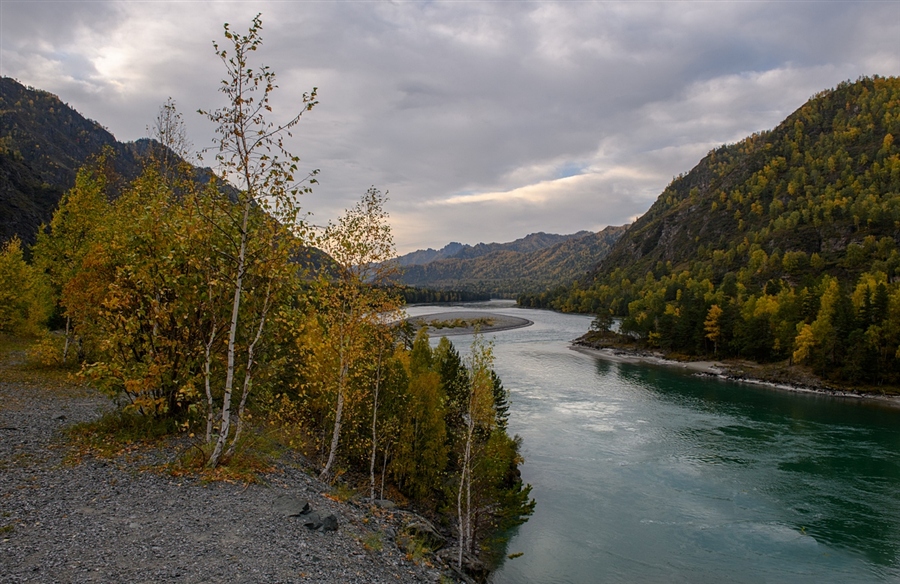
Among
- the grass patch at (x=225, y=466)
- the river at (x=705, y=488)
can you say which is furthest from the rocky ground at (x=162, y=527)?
the river at (x=705, y=488)

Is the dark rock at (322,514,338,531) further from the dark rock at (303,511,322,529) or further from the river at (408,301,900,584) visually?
the river at (408,301,900,584)

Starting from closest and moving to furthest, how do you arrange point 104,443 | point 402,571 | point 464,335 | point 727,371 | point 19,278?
point 402,571, point 104,443, point 19,278, point 727,371, point 464,335

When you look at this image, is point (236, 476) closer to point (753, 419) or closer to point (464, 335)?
point (753, 419)

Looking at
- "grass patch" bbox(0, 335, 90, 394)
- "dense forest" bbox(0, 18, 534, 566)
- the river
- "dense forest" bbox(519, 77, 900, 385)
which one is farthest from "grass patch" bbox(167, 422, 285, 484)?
"dense forest" bbox(519, 77, 900, 385)

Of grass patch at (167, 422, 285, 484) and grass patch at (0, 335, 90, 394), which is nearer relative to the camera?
grass patch at (167, 422, 285, 484)

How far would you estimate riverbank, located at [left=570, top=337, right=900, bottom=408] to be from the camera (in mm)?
75812

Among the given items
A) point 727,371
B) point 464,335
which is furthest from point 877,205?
point 464,335

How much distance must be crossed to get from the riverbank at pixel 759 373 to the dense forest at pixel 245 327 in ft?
222

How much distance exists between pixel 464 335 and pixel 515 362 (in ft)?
151

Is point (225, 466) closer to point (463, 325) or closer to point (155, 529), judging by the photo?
point (155, 529)

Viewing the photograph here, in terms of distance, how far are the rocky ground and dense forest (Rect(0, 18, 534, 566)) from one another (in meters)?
2.29

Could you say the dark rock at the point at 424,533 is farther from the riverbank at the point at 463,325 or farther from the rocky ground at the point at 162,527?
the riverbank at the point at 463,325

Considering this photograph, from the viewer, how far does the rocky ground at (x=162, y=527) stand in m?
10.7

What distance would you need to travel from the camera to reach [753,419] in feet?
200
